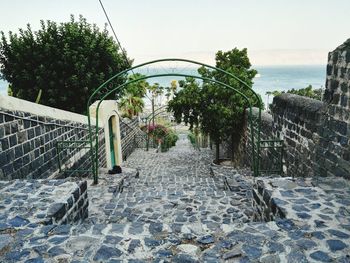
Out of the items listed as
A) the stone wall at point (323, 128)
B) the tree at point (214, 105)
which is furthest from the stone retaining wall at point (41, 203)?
the tree at point (214, 105)

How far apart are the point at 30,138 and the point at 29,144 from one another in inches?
5.3

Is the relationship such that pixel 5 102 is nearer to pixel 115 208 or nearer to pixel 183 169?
pixel 115 208

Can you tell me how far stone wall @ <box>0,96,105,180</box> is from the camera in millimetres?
5121

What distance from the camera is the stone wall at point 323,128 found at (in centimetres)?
430

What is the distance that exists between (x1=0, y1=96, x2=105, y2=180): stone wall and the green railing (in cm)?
3

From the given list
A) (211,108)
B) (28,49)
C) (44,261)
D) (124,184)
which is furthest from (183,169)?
(44,261)

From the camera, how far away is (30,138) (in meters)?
5.99

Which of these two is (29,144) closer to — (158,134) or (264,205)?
(264,205)

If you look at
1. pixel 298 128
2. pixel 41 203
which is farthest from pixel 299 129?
pixel 41 203

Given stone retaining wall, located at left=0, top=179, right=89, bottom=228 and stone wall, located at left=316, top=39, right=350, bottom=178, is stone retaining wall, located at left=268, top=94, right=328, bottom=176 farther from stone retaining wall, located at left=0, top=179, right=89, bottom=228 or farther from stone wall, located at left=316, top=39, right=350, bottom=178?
stone retaining wall, located at left=0, top=179, right=89, bottom=228

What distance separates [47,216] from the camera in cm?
339

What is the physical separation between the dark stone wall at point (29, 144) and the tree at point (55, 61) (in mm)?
6012

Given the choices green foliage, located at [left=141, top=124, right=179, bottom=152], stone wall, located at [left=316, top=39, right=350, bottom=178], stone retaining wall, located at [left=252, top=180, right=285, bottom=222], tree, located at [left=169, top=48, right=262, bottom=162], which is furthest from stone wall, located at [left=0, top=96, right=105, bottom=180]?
green foliage, located at [left=141, top=124, right=179, bottom=152]

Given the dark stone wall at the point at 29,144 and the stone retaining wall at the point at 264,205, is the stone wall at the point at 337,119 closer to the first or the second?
the stone retaining wall at the point at 264,205
